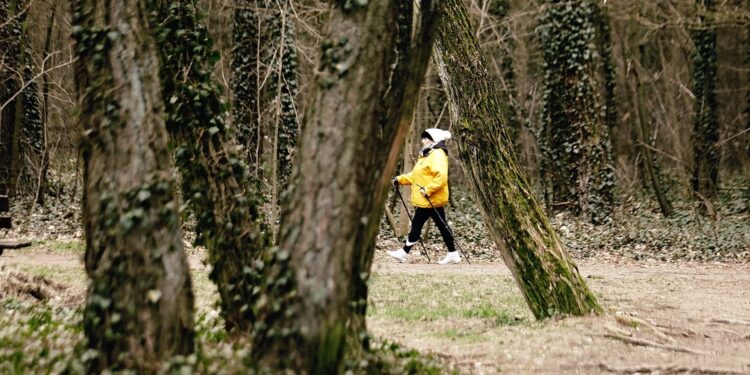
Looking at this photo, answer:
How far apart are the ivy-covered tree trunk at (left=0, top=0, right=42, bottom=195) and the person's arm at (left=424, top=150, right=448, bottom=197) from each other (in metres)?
10.6

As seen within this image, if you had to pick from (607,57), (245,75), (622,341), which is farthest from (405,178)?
(607,57)

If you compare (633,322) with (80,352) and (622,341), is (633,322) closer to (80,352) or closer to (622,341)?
(622,341)

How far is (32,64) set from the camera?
2022 centimetres

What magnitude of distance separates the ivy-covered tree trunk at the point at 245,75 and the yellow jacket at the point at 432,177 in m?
5.71

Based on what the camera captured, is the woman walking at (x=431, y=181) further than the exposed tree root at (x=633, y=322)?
Yes

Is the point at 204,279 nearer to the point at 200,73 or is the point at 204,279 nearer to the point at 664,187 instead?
the point at 200,73

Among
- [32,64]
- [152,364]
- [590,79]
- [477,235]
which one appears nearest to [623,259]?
[477,235]

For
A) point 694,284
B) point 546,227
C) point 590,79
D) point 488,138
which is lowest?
point 694,284

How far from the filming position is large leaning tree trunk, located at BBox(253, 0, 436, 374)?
151 inches

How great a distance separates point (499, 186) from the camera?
25.0ft

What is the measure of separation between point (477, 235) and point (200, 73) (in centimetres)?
1399

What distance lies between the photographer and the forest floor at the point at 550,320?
6.10m

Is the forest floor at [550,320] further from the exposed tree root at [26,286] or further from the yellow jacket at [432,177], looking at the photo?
the yellow jacket at [432,177]

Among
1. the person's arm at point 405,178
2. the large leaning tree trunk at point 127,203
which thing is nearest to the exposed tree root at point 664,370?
the large leaning tree trunk at point 127,203
